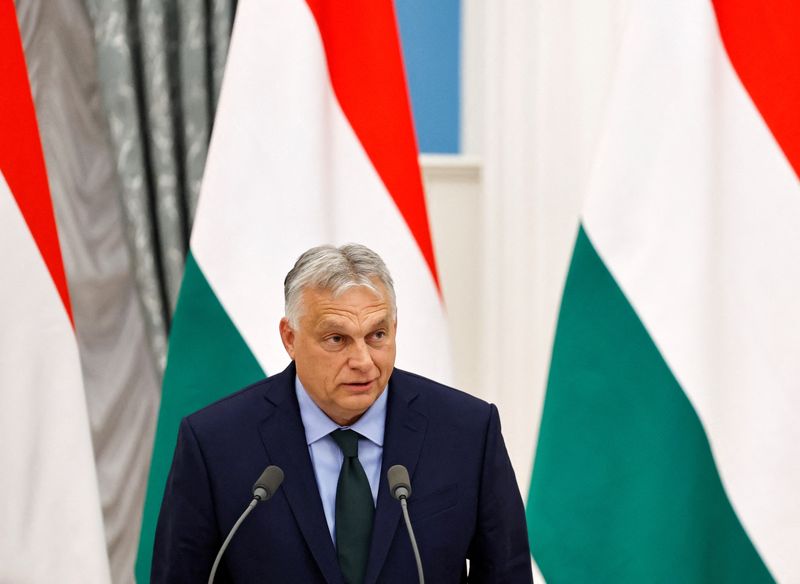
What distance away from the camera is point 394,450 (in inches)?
61.9

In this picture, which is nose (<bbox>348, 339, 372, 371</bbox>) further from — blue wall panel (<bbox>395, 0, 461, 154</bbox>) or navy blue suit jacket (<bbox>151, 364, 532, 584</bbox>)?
blue wall panel (<bbox>395, 0, 461, 154</bbox>)

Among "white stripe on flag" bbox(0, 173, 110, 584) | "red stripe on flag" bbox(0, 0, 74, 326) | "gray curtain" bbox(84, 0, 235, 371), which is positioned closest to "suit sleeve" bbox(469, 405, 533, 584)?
"white stripe on flag" bbox(0, 173, 110, 584)

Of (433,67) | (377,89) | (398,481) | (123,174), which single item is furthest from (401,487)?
(433,67)

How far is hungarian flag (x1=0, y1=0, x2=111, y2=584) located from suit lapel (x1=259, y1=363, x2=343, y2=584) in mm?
817

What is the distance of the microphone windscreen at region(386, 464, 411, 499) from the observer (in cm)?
138

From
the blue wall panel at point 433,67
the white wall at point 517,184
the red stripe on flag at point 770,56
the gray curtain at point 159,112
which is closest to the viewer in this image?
the red stripe on flag at point 770,56

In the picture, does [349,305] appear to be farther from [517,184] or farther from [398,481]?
[517,184]

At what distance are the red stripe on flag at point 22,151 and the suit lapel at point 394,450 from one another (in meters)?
1.02

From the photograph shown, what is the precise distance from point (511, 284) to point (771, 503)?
3.39ft

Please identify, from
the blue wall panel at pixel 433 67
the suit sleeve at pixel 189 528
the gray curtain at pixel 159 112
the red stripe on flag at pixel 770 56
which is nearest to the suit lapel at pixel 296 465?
the suit sleeve at pixel 189 528

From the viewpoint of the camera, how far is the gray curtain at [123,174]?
262 centimetres

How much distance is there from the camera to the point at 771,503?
2.17m

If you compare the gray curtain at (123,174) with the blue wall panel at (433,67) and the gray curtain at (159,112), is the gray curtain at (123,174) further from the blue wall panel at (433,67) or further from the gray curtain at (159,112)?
the blue wall panel at (433,67)

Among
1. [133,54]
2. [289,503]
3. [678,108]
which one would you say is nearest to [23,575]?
[289,503]
